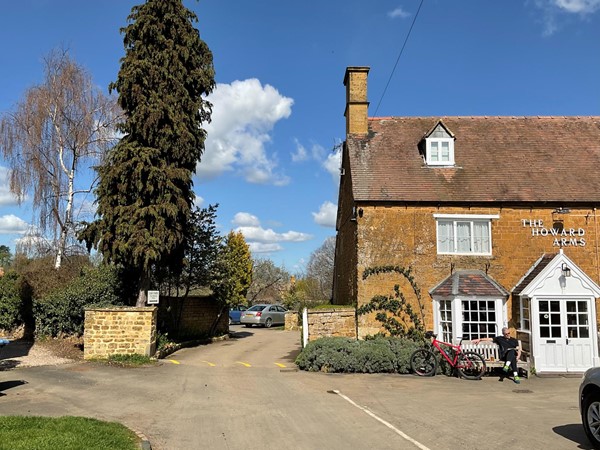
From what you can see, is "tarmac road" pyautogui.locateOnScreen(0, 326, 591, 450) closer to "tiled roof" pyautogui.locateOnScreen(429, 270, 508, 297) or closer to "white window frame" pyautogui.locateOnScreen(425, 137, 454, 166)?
"tiled roof" pyautogui.locateOnScreen(429, 270, 508, 297)

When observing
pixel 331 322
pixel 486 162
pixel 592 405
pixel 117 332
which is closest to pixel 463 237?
pixel 486 162

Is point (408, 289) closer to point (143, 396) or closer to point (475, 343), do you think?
point (475, 343)

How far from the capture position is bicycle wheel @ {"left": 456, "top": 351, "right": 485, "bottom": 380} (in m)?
13.8

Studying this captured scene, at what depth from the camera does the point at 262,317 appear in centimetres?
3281

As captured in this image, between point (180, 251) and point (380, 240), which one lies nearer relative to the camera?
point (380, 240)

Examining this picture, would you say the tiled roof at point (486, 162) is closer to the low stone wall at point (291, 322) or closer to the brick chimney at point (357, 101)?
the brick chimney at point (357, 101)

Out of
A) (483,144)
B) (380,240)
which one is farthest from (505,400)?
(483,144)

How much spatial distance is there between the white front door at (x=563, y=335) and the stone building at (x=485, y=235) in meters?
0.03

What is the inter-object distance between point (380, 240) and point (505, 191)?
483cm

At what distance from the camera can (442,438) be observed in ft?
24.7

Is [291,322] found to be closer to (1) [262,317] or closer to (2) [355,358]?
(1) [262,317]

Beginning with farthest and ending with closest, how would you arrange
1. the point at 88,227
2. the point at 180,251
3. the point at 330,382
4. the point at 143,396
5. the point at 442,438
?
the point at 180,251
the point at 88,227
the point at 330,382
the point at 143,396
the point at 442,438

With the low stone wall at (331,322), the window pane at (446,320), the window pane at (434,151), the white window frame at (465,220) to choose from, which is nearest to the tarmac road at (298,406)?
the low stone wall at (331,322)

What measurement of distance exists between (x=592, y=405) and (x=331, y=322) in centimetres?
1007
